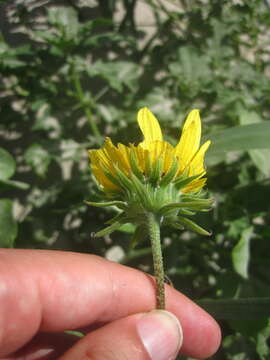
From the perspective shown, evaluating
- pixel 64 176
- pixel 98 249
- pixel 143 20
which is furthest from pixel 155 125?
pixel 143 20

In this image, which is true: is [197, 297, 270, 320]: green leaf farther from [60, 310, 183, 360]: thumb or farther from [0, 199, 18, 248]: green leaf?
[0, 199, 18, 248]: green leaf

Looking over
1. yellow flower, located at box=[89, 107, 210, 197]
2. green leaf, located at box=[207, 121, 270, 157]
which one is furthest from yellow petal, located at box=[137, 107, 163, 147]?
green leaf, located at box=[207, 121, 270, 157]

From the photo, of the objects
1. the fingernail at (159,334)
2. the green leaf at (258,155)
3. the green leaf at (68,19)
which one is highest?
the green leaf at (68,19)

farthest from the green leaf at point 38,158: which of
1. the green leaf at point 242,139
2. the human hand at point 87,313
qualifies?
the green leaf at point 242,139

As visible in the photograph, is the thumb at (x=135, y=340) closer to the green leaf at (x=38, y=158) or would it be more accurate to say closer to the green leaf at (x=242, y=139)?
the green leaf at (x=242, y=139)

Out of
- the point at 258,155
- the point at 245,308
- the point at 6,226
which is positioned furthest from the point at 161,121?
the point at 245,308

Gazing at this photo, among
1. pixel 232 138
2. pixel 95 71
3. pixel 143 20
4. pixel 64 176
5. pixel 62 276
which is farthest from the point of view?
pixel 143 20

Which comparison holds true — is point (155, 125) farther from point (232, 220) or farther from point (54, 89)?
point (54, 89)
